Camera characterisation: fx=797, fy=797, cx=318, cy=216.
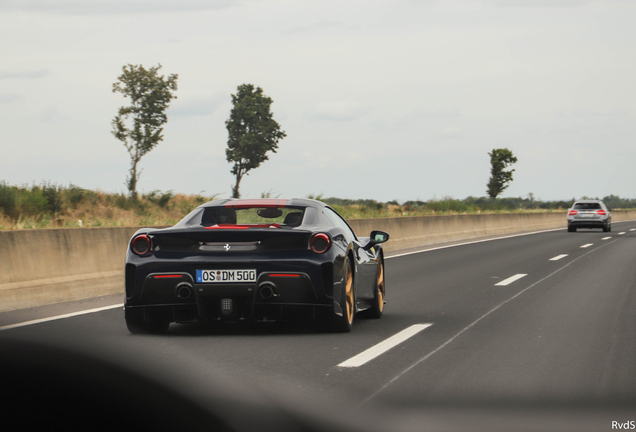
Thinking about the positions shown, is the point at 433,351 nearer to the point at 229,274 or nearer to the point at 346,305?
the point at 346,305

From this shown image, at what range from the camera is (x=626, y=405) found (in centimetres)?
455

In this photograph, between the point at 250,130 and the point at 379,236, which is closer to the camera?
the point at 379,236

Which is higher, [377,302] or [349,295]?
[349,295]

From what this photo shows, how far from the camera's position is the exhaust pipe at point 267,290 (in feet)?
22.0

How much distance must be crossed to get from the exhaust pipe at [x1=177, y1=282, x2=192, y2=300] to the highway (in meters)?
0.41

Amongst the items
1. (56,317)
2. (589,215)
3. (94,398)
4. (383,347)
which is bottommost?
(383,347)

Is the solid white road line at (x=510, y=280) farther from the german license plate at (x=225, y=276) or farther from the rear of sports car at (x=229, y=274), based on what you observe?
the german license plate at (x=225, y=276)

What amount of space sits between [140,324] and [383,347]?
2.20 meters

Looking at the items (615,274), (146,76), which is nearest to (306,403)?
(615,274)

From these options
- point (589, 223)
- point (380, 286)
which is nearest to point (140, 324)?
point (380, 286)

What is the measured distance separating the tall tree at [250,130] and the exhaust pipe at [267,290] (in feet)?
260

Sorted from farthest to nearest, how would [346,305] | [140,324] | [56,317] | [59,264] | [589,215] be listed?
1. [589,215]
2. [59,264]
3. [56,317]
4. [346,305]
5. [140,324]

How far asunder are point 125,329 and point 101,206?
1369cm

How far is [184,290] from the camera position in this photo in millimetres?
6719
